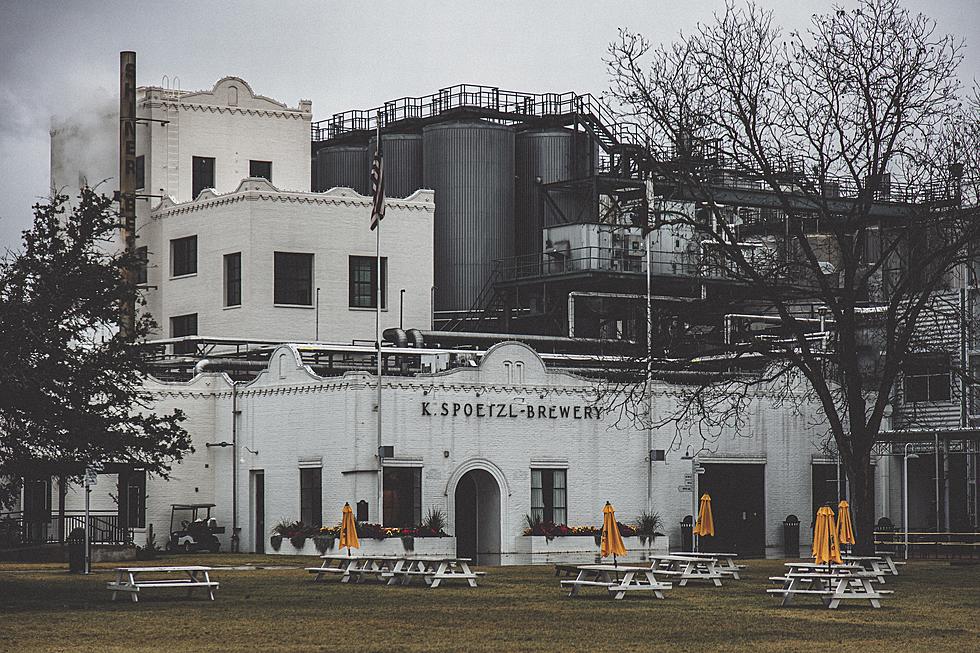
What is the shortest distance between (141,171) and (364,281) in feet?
32.1

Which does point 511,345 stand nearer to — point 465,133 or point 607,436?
point 607,436

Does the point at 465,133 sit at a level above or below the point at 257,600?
above

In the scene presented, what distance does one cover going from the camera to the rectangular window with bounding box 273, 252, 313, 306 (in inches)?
2312

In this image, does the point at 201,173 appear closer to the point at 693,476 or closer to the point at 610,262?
the point at 610,262

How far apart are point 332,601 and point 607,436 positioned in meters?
21.3

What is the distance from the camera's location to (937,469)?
52719 millimetres

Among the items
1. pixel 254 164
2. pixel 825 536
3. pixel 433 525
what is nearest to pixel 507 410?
pixel 433 525

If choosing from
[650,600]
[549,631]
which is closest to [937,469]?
[650,600]

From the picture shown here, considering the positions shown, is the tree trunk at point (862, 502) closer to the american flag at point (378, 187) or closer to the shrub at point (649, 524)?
the shrub at point (649, 524)

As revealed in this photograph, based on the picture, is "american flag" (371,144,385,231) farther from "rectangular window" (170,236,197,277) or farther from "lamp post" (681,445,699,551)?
"rectangular window" (170,236,197,277)

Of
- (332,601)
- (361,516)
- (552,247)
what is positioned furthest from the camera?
(552,247)

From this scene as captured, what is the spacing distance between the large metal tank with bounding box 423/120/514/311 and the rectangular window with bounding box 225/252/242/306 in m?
9.48

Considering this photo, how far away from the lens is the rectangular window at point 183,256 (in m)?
60.7

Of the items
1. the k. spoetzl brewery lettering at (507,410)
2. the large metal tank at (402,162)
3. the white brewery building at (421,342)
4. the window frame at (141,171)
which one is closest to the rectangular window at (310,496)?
the white brewery building at (421,342)
